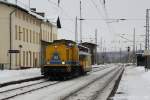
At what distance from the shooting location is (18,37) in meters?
67.9

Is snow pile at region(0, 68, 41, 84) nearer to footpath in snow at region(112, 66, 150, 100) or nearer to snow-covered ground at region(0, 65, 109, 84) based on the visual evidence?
snow-covered ground at region(0, 65, 109, 84)

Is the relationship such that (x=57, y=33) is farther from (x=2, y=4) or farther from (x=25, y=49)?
(x=2, y=4)

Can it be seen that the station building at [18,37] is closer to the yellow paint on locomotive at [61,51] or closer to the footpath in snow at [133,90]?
the yellow paint on locomotive at [61,51]

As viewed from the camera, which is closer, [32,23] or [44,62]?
[44,62]

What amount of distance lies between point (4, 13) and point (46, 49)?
88.7 feet

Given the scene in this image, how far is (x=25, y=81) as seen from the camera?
35438 mm

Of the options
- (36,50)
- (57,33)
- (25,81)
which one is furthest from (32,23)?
(25,81)

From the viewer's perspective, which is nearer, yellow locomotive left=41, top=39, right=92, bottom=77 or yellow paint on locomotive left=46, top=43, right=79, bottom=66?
yellow locomotive left=41, top=39, right=92, bottom=77

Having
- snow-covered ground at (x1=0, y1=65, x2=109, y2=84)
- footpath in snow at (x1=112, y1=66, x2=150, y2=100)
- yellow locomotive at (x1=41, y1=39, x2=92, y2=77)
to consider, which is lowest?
footpath in snow at (x1=112, y1=66, x2=150, y2=100)

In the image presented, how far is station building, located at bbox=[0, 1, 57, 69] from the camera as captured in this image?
64375 mm

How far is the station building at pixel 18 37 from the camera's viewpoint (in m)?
64.4

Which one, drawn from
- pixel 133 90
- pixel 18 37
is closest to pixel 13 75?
pixel 133 90

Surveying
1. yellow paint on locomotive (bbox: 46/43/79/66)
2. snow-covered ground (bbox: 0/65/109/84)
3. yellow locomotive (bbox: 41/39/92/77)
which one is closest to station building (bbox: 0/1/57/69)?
snow-covered ground (bbox: 0/65/109/84)

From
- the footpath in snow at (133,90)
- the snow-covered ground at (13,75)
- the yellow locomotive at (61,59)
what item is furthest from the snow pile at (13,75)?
the footpath in snow at (133,90)
